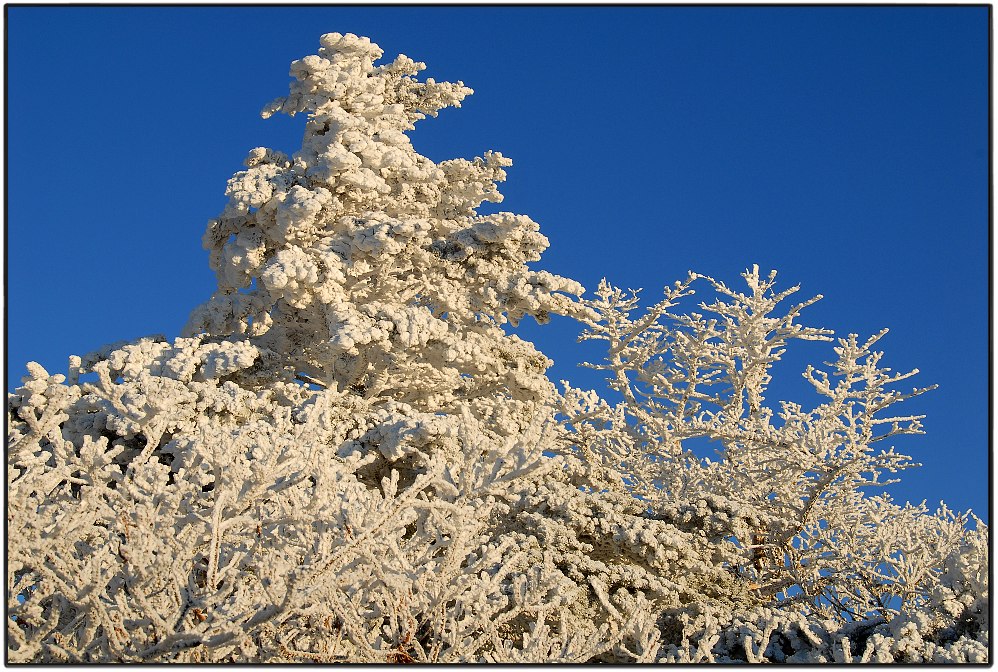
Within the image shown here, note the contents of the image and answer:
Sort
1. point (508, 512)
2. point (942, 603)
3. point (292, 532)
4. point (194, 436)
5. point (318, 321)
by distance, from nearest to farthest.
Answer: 1. point (292, 532)
2. point (942, 603)
3. point (508, 512)
4. point (194, 436)
5. point (318, 321)

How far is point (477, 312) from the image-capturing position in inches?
521

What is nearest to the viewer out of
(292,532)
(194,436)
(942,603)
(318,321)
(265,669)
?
(265,669)

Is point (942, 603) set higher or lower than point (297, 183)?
lower

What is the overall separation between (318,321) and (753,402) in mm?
5535

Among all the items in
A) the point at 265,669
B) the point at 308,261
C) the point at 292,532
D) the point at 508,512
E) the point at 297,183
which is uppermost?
the point at 297,183

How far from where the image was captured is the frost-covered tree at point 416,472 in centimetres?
523

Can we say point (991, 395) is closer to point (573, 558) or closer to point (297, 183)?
point (573, 558)

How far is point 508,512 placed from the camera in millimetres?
9031

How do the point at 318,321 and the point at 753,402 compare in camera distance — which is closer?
the point at 753,402

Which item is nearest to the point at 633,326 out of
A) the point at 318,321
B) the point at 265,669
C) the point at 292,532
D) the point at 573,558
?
the point at 318,321

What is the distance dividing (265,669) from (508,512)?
4623 mm

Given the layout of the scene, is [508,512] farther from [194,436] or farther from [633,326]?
[633,326]

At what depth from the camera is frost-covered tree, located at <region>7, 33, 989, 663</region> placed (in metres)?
5.23

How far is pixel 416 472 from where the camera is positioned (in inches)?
432
